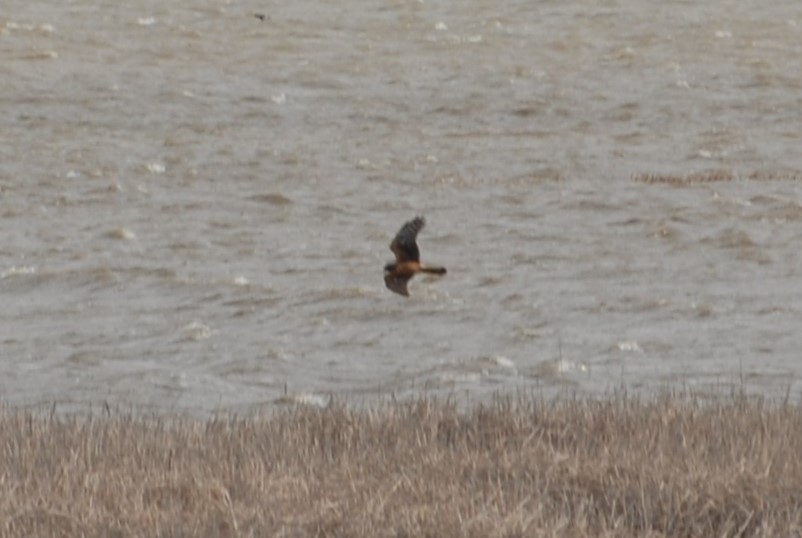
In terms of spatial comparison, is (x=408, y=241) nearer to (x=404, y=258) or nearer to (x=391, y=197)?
(x=404, y=258)

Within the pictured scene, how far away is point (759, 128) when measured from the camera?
874 inches

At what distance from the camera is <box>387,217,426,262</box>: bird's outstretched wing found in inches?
384

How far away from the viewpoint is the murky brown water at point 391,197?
12.6 meters

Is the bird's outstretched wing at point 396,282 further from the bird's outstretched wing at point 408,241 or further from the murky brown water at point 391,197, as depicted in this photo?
the murky brown water at point 391,197

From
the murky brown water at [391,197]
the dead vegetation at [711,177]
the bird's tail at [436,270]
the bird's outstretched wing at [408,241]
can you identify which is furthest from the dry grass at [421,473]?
the dead vegetation at [711,177]

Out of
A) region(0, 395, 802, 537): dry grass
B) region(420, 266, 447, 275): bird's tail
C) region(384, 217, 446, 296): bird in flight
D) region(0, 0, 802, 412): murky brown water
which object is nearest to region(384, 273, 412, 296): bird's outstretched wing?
region(384, 217, 446, 296): bird in flight

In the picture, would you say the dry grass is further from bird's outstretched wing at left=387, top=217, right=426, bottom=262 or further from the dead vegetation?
the dead vegetation

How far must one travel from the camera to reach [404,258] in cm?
988

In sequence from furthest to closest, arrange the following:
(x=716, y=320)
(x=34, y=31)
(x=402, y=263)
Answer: (x=34, y=31)
(x=716, y=320)
(x=402, y=263)

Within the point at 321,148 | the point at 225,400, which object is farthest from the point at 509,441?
the point at 321,148

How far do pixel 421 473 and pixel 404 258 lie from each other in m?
2.67

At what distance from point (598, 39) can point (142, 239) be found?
10999mm

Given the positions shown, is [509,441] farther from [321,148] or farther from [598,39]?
[598,39]

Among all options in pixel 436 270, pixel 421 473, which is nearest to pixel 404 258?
pixel 436 270
